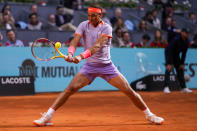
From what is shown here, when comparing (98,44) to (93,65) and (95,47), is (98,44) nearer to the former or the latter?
(95,47)

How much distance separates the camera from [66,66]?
40.7ft

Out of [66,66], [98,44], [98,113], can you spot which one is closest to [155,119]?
[98,44]

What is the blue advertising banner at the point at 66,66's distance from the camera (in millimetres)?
11672

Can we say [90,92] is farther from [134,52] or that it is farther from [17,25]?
[17,25]

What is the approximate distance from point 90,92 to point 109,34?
6838 millimetres

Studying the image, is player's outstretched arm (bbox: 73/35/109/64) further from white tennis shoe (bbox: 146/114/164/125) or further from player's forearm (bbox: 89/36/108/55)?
white tennis shoe (bbox: 146/114/164/125)

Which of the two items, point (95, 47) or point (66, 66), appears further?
point (66, 66)

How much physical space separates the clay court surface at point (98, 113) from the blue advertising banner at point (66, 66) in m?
0.57

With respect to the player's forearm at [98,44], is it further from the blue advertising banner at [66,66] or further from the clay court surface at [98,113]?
the blue advertising banner at [66,66]

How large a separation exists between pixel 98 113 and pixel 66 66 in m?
4.64

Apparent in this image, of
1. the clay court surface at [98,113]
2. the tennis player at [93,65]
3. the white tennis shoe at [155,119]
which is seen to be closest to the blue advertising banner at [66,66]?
the clay court surface at [98,113]

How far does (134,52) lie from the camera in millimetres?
13367

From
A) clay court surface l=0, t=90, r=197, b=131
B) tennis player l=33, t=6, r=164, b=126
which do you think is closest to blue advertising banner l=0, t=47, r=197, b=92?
clay court surface l=0, t=90, r=197, b=131

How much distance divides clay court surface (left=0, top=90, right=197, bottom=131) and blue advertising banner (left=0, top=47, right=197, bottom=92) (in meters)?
0.57
